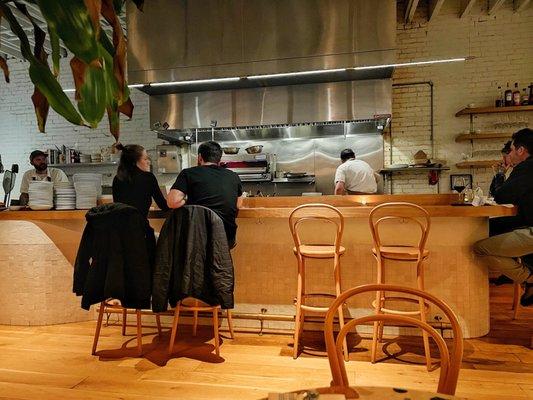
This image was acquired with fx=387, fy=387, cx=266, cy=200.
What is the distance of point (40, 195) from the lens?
370 cm

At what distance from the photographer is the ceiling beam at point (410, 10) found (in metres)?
5.64

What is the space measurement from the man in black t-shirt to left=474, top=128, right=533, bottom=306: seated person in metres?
2.05

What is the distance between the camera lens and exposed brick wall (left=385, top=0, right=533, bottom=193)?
19.7ft

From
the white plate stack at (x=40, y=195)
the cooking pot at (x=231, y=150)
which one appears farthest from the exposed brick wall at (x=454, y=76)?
the white plate stack at (x=40, y=195)

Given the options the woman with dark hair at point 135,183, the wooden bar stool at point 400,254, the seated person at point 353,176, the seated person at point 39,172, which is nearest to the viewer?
the wooden bar stool at point 400,254

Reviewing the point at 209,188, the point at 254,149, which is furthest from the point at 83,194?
the point at 254,149

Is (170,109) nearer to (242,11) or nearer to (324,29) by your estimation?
(242,11)

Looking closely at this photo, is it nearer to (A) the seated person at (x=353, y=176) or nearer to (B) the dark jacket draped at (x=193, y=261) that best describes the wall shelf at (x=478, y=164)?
(A) the seated person at (x=353, y=176)

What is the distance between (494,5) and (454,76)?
3.71ft

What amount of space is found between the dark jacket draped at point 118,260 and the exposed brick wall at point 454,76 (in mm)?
4708

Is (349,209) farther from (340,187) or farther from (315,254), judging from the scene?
(340,187)

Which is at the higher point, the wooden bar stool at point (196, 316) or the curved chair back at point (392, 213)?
the curved chair back at point (392, 213)

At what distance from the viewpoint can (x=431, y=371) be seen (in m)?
2.64

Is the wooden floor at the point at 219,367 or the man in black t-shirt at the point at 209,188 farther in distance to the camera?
the man in black t-shirt at the point at 209,188
